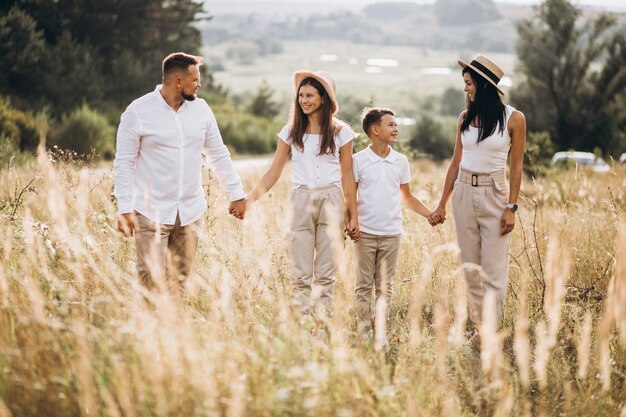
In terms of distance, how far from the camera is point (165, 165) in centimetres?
421

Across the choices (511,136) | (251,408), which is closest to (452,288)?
(511,136)

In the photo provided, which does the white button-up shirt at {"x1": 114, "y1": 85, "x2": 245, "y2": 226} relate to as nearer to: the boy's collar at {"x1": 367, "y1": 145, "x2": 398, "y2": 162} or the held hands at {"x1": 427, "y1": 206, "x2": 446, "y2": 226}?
the boy's collar at {"x1": 367, "y1": 145, "x2": 398, "y2": 162}

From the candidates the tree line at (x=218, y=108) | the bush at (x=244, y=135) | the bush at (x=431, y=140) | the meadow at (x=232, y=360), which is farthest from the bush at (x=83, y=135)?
the bush at (x=431, y=140)

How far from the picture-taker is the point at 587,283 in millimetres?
5496

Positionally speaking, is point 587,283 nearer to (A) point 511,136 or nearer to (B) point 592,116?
(A) point 511,136

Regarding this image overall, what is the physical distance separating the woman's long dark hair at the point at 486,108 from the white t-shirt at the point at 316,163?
2.96 ft

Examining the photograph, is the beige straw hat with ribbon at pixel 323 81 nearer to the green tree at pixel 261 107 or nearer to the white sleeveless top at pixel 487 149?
the white sleeveless top at pixel 487 149

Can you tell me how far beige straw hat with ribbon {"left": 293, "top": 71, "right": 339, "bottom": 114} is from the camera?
4.60 m

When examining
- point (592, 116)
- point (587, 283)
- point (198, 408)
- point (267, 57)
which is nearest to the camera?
point (198, 408)

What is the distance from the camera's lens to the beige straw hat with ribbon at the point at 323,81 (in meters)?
4.60

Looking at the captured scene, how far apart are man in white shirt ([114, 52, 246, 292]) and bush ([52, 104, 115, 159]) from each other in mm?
13493

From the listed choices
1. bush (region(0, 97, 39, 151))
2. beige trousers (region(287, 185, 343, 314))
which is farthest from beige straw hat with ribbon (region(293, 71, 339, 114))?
bush (region(0, 97, 39, 151))

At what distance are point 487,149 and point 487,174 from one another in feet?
0.59

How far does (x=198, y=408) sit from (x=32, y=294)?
82 centimetres
